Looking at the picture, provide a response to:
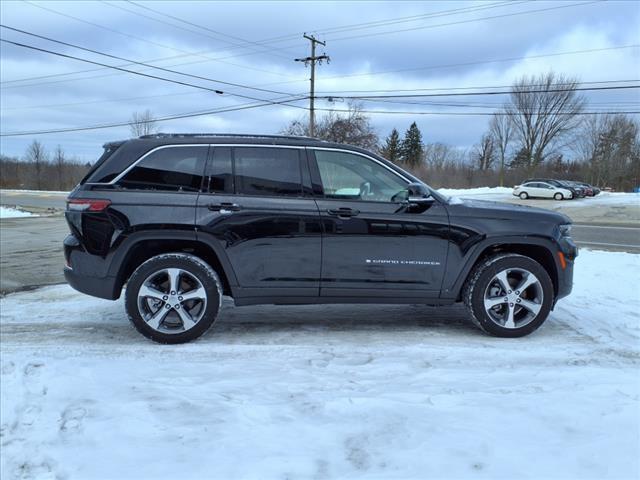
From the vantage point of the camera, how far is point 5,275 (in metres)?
7.85

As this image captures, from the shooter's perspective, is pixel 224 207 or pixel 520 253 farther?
pixel 520 253

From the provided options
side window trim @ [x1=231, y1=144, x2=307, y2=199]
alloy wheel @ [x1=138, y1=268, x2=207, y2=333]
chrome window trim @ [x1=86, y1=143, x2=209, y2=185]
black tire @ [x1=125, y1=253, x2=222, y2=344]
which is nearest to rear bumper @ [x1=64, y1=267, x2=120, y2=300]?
black tire @ [x1=125, y1=253, x2=222, y2=344]

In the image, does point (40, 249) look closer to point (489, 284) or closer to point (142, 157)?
point (142, 157)

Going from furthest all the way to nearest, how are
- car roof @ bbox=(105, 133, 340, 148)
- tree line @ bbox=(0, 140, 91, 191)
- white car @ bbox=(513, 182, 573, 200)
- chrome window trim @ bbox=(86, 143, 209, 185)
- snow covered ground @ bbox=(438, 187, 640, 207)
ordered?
tree line @ bbox=(0, 140, 91, 191) < white car @ bbox=(513, 182, 573, 200) < snow covered ground @ bbox=(438, 187, 640, 207) < car roof @ bbox=(105, 133, 340, 148) < chrome window trim @ bbox=(86, 143, 209, 185)

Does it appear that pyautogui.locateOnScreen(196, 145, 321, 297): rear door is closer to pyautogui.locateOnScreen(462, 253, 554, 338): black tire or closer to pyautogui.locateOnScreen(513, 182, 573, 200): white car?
pyautogui.locateOnScreen(462, 253, 554, 338): black tire

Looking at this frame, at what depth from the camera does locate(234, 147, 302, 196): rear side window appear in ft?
14.0

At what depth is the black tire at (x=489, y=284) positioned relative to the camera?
4.30 metres

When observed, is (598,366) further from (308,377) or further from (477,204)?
(308,377)

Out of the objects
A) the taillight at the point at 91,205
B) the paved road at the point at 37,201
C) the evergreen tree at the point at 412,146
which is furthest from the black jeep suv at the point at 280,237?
the evergreen tree at the point at 412,146

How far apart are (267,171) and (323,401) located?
2143 mm

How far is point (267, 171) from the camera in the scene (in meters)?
4.30

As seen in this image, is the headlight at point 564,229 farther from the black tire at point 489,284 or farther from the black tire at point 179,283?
the black tire at point 179,283

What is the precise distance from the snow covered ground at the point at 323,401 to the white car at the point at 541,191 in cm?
3770

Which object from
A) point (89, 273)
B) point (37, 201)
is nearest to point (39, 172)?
point (37, 201)
